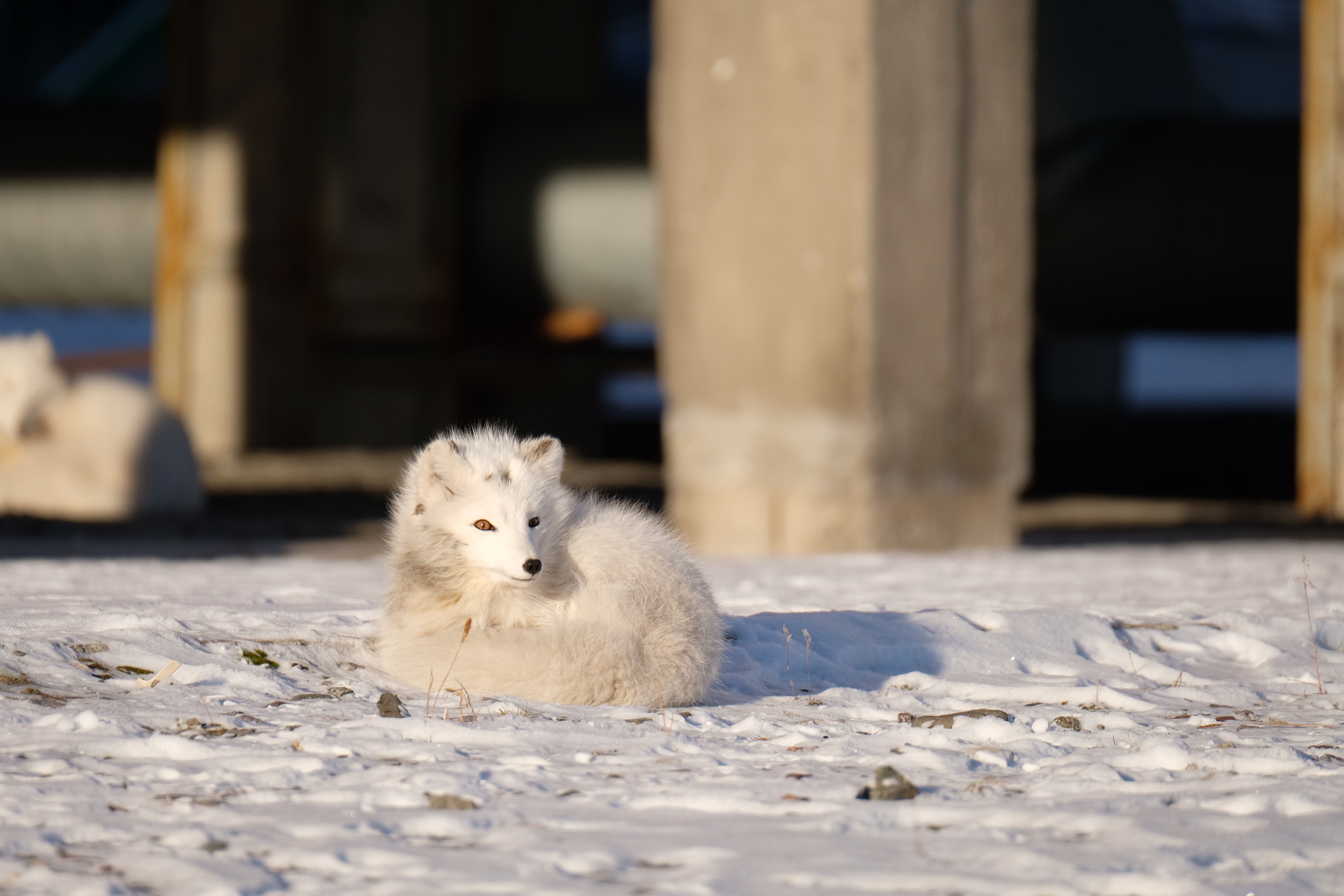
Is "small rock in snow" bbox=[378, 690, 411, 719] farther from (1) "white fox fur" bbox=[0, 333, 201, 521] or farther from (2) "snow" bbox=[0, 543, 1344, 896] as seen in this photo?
(1) "white fox fur" bbox=[0, 333, 201, 521]


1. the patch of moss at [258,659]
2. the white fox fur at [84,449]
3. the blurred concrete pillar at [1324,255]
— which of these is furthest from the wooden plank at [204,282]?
the patch of moss at [258,659]

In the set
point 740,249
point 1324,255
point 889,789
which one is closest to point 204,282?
point 740,249

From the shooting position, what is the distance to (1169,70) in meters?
15.9

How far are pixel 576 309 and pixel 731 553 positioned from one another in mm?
7126

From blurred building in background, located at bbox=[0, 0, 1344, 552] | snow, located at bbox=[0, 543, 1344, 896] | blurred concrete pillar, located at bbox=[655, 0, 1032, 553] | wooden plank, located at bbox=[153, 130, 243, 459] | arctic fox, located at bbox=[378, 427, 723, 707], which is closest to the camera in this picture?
snow, located at bbox=[0, 543, 1344, 896]

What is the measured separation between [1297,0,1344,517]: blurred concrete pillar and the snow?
5.34 metres

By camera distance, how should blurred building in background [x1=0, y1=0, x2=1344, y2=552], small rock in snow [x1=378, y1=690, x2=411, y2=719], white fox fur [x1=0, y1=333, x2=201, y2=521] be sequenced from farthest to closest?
white fox fur [x1=0, y1=333, x2=201, y2=521], blurred building in background [x1=0, y1=0, x2=1344, y2=552], small rock in snow [x1=378, y1=690, x2=411, y2=719]

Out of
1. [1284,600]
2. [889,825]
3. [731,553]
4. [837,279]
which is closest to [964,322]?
[837,279]

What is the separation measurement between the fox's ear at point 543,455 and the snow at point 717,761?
0.67 metres

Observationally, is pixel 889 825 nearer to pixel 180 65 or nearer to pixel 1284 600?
pixel 1284 600

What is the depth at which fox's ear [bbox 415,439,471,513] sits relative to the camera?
160 inches

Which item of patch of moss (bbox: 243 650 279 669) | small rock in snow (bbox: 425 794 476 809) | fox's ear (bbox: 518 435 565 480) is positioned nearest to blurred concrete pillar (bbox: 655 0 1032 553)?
fox's ear (bbox: 518 435 565 480)

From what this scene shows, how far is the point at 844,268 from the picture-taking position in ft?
25.0

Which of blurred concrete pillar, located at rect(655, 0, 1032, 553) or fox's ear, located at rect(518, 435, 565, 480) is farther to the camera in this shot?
blurred concrete pillar, located at rect(655, 0, 1032, 553)
